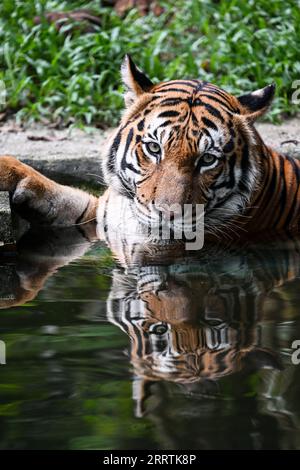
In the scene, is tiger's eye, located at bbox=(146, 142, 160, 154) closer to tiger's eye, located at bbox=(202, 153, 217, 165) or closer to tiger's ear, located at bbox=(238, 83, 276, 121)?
tiger's eye, located at bbox=(202, 153, 217, 165)

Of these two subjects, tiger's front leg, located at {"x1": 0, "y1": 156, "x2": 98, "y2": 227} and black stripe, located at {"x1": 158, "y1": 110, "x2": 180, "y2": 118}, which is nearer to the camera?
black stripe, located at {"x1": 158, "y1": 110, "x2": 180, "y2": 118}

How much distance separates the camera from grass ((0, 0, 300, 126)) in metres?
7.63

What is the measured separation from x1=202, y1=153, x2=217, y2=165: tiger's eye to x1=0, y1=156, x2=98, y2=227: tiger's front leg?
0.95 meters

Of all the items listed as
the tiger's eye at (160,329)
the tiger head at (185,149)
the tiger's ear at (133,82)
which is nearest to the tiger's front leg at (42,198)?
the tiger head at (185,149)

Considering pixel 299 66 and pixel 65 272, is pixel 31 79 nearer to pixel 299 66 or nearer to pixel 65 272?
pixel 299 66

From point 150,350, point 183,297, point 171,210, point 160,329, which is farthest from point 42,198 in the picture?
point 150,350

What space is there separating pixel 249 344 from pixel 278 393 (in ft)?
1.51

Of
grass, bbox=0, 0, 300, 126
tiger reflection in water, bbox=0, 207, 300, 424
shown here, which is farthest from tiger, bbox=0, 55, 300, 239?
grass, bbox=0, 0, 300, 126

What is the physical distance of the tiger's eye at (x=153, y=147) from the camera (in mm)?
4672

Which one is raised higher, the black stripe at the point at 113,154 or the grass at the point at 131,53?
the black stripe at the point at 113,154

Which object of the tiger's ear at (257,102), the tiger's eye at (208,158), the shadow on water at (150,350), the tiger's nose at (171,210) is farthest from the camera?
the tiger's ear at (257,102)

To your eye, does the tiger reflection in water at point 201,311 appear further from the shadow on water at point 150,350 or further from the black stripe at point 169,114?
the black stripe at point 169,114

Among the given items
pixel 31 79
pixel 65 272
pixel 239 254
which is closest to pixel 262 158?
pixel 239 254

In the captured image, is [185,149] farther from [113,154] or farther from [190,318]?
[190,318]
